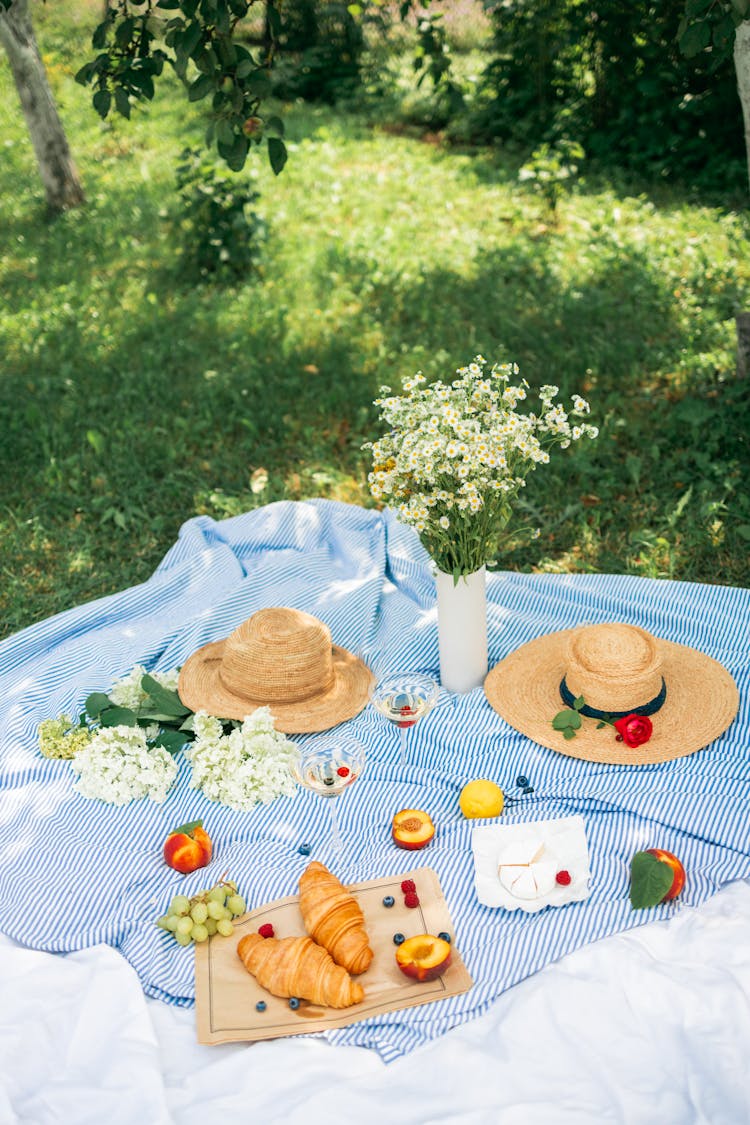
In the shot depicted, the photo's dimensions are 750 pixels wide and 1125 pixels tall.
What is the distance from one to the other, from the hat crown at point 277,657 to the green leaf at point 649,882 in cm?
142

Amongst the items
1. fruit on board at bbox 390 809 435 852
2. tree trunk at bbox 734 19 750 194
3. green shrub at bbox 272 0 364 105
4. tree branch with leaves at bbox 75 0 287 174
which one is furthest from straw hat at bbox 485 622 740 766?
green shrub at bbox 272 0 364 105

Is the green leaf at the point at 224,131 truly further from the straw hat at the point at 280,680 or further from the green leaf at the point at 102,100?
the straw hat at the point at 280,680

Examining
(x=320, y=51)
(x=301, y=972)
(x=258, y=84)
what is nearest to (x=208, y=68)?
(x=258, y=84)

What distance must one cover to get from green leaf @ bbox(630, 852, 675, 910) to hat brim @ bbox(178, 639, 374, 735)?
127 cm

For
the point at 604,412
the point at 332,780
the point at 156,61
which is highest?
the point at 156,61

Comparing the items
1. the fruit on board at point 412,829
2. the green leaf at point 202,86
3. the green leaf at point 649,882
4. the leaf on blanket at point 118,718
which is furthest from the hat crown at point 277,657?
the green leaf at point 202,86

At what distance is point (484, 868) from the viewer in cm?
329

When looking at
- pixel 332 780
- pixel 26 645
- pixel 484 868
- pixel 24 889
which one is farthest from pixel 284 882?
pixel 26 645

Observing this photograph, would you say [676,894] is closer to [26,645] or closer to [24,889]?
[24,889]

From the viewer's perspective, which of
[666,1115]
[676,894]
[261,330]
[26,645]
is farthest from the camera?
[261,330]

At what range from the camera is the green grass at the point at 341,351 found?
5707 mm

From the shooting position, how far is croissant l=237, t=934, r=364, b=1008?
2879mm

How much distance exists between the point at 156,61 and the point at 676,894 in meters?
3.85

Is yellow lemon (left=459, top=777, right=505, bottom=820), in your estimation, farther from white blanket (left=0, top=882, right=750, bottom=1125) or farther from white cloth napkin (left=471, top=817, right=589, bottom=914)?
white blanket (left=0, top=882, right=750, bottom=1125)
